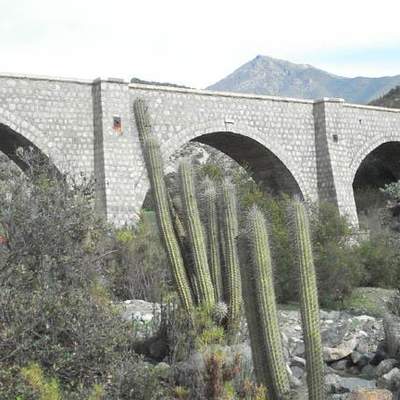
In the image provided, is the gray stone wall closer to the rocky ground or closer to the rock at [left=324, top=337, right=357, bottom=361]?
the rocky ground

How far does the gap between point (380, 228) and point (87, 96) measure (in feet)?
34.6

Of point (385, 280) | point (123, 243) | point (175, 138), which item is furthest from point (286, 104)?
point (123, 243)

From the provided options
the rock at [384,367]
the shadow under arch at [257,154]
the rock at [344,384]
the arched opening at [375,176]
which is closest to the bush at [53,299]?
the rock at [344,384]

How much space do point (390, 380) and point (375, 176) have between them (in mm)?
23595

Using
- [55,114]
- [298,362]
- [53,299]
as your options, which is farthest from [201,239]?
[55,114]

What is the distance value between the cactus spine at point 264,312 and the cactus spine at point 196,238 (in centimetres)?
188

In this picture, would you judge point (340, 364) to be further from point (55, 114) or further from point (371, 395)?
point (55, 114)

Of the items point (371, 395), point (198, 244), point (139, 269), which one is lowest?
point (371, 395)

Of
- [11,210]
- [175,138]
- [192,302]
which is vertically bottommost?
[192,302]

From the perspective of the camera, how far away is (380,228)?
2327cm

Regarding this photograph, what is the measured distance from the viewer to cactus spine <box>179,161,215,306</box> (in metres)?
8.56

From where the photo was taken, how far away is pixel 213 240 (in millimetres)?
8734

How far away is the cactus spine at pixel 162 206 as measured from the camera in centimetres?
870

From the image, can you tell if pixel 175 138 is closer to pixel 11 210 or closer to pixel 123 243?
pixel 123 243
